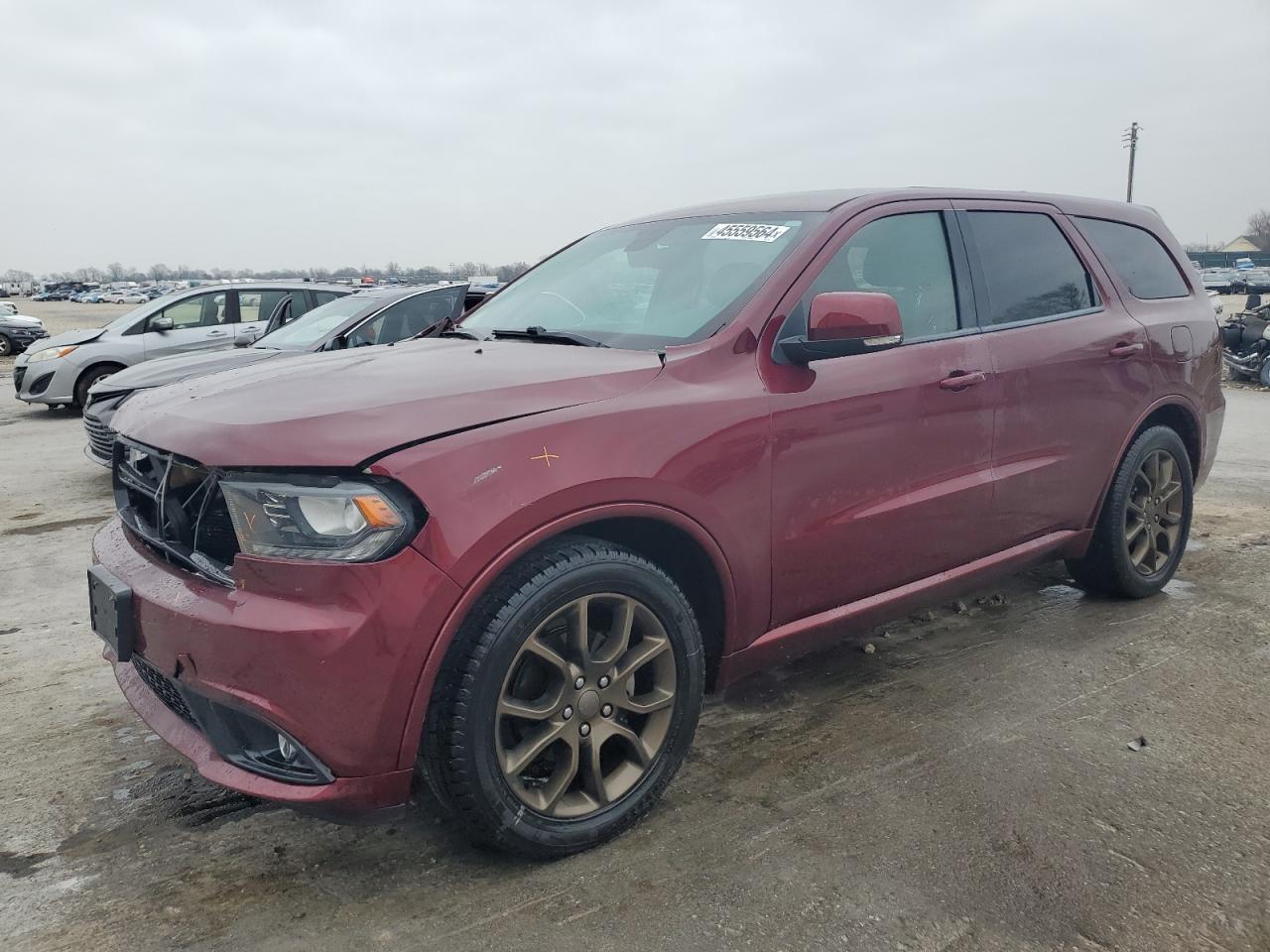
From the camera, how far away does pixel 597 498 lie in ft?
7.79

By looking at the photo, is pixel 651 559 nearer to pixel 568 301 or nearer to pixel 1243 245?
pixel 568 301

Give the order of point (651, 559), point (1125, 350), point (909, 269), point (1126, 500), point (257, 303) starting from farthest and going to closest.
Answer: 1. point (257, 303)
2. point (1126, 500)
3. point (1125, 350)
4. point (909, 269)
5. point (651, 559)

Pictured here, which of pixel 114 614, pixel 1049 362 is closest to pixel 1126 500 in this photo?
pixel 1049 362

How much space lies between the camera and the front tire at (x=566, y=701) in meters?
2.23

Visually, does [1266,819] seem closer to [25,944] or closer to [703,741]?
[703,741]

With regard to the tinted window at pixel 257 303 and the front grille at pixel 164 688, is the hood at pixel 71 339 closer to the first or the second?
the tinted window at pixel 257 303

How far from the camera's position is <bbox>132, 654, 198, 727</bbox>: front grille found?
7.78 ft

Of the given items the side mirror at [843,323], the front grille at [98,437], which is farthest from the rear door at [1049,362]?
the front grille at [98,437]

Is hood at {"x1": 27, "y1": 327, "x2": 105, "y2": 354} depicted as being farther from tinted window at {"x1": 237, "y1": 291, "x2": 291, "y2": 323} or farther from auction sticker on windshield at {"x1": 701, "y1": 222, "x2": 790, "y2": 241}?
auction sticker on windshield at {"x1": 701, "y1": 222, "x2": 790, "y2": 241}

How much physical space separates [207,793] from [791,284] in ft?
7.73

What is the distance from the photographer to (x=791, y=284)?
9.64 feet

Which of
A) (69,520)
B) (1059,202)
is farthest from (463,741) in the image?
(69,520)

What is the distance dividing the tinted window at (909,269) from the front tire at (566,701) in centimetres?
130

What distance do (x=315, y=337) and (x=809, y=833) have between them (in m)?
6.72
